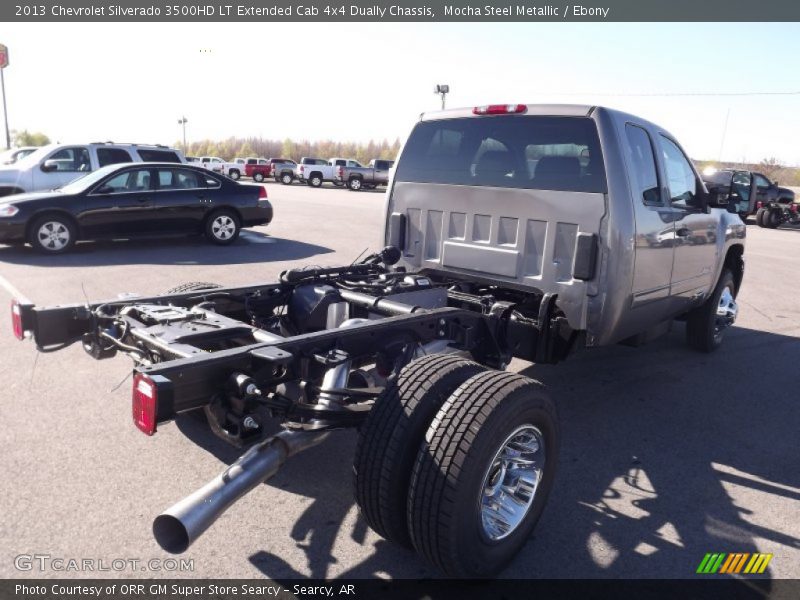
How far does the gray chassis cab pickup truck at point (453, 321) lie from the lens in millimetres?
2629

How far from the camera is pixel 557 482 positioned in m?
3.71

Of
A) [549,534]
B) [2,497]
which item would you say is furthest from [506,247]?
[2,497]

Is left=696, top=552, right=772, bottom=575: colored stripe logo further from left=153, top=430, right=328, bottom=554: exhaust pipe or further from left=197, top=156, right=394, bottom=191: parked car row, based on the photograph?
left=197, top=156, right=394, bottom=191: parked car row

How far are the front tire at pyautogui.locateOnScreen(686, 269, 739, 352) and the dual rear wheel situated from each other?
13.9 feet

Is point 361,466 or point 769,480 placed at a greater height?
point 361,466

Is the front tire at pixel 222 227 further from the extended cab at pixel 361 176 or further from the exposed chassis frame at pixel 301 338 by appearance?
the extended cab at pixel 361 176

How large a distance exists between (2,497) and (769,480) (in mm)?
4503

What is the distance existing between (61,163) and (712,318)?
13.5 meters

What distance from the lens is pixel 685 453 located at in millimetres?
4230

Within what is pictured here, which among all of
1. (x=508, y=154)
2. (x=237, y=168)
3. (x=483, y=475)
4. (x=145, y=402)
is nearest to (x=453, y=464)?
(x=483, y=475)

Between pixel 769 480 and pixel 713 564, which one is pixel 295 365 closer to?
pixel 713 564

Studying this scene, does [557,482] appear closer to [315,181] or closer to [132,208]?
[132,208]

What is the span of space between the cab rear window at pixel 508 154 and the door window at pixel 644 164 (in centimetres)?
39

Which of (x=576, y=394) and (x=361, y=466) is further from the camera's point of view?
(x=576, y=394)
